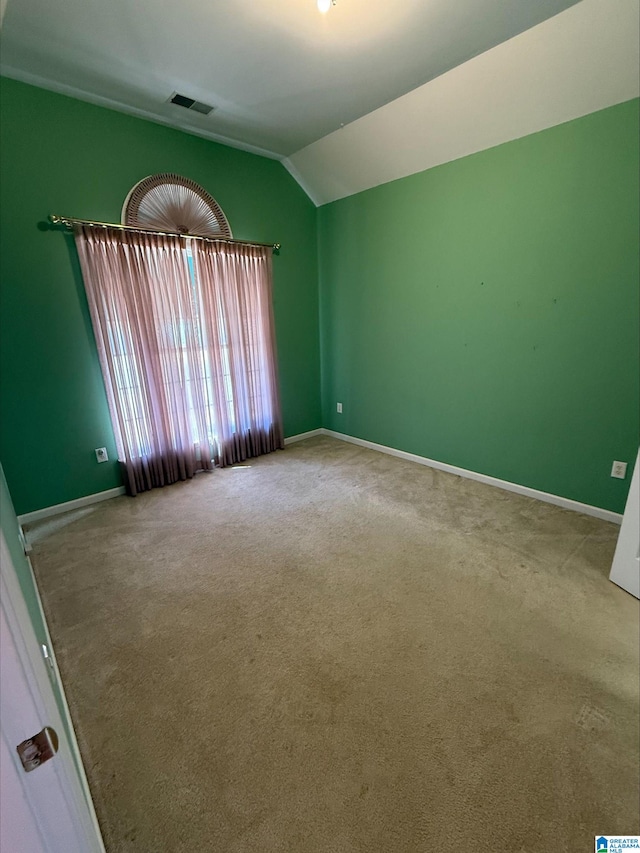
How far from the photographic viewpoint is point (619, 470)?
2.39 metres

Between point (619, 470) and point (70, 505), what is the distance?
3843 mm

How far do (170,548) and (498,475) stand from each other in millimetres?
2501

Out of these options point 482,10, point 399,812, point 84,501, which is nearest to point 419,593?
point 399,812

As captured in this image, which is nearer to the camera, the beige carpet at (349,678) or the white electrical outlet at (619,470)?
the beige carpet at (349,678)

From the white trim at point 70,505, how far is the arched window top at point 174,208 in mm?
2030

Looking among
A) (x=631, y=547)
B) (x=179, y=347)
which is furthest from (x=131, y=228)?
(x=631, y=547)

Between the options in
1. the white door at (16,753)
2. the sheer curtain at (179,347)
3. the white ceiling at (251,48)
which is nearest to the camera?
the white door at (16,753)

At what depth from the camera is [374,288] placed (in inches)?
139

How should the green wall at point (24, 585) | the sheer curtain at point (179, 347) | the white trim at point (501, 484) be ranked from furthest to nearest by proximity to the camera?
the sheer curtain at point (179, 347)
the white trim at point (501, 484)
the green wall at point (24, 585)

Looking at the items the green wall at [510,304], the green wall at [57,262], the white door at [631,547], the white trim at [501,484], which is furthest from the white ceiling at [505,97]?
the white trim at [501,484]

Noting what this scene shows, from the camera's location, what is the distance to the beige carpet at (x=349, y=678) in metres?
1.06

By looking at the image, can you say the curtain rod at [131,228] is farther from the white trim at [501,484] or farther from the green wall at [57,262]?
the white trim at [501,484]

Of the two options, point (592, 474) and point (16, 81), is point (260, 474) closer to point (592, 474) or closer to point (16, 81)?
point (592, 474)

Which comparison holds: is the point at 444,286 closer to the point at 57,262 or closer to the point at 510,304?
the point at 510,304
